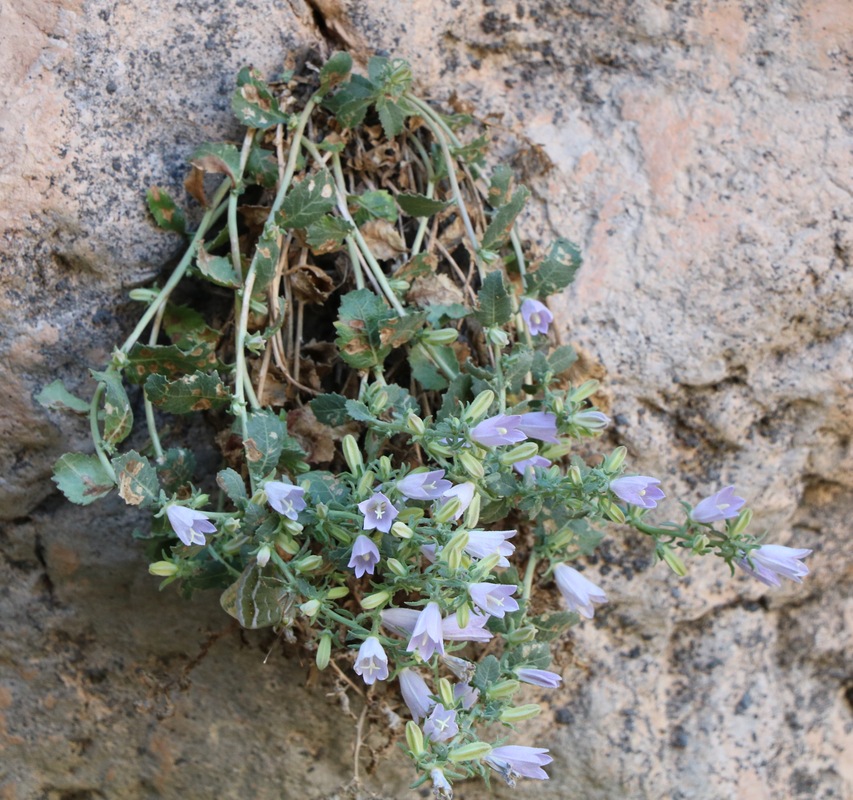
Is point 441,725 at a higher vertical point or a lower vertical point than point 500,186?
lower

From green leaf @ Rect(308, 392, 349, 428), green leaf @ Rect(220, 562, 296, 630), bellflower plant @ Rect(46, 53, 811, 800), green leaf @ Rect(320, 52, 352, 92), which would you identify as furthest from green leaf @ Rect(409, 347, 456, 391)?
green leaf @ Rect(320, 52, 352, 92)

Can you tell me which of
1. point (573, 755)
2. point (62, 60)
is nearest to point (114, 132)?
point (62, 60)

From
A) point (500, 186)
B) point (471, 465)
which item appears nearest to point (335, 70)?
point (500, 186)

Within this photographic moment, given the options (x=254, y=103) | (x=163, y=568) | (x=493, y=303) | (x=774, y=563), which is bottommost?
(x=163, y=568)

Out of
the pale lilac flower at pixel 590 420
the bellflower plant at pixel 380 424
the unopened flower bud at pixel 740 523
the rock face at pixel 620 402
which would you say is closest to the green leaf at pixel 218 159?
the bellflower plant at pixel 380 424

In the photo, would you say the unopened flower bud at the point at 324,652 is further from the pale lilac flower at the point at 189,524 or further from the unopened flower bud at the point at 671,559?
the unopened flower bud at the point at 671,559

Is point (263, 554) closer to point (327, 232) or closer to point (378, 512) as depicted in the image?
point (378, 512)
